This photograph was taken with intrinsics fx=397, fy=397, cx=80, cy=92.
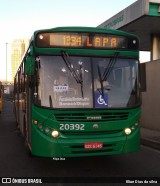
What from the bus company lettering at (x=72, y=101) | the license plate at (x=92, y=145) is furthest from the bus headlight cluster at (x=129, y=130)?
the bus company lettering at (x=72, y=101)

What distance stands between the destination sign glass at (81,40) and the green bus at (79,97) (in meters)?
0.02

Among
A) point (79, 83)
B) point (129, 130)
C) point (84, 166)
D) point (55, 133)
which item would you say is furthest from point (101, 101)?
point (84, 166)

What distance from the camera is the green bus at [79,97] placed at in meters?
7.80

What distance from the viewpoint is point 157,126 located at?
626 inches

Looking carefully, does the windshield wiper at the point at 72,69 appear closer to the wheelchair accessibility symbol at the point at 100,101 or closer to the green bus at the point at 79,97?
the green bus at the point at 79,97

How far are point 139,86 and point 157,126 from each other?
7856 mm

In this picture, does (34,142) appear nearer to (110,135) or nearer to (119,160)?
(110,135)

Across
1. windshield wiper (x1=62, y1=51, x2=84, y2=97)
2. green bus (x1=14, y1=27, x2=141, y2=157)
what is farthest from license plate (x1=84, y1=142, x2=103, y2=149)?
windshield wiper (x1=62, y1=51, x2=84, y2=97)

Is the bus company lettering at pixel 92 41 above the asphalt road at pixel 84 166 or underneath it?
above

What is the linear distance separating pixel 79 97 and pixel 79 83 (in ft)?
0.92

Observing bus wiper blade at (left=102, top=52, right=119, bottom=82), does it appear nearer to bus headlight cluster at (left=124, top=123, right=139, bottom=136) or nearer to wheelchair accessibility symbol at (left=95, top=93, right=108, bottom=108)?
wheelchair accessibility symbol at (left=95, top=93, right=108, bottom=108)

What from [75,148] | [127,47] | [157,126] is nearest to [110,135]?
[75,148]

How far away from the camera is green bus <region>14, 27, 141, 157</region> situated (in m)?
7.80

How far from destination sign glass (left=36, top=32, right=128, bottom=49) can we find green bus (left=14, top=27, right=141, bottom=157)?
20 millimetres
